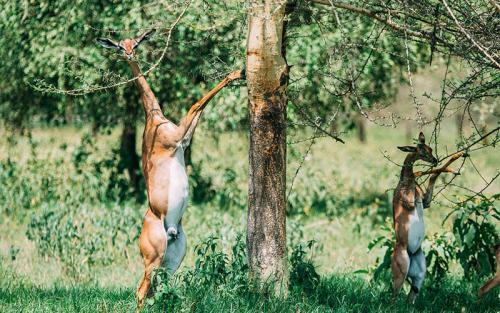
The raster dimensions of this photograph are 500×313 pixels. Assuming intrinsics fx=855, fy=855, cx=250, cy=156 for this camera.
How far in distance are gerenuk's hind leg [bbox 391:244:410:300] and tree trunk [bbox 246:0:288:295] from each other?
1.02 meters

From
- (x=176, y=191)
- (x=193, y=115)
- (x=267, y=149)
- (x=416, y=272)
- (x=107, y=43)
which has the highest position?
(x=107, y=43)

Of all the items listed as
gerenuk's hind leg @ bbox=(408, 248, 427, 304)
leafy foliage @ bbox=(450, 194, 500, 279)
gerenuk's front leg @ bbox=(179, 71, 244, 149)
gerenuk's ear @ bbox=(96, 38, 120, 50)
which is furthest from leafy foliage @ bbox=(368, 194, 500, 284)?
gerenuk's ear @ bbox=(96, 38, 120, 50)

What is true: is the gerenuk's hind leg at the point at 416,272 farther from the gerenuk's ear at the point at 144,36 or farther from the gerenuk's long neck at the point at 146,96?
the gerenuk's ear at the point at 144,36

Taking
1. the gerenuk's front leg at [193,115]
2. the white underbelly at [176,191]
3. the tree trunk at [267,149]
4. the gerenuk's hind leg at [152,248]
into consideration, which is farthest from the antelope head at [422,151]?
the gerenuk's hind leg at [152,248]

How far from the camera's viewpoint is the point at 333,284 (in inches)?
308

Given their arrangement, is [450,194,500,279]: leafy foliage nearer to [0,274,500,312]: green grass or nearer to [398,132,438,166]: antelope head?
[0,274,500,312]: green grass

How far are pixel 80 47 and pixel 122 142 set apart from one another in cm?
260

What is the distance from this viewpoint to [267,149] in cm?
669

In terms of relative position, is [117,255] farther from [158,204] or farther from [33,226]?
[158,204]

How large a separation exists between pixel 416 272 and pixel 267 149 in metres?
1.79

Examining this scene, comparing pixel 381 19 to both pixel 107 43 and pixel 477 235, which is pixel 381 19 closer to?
pixel 107 43

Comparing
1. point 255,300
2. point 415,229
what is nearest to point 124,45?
point 255,300

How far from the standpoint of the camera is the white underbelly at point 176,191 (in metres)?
6.67

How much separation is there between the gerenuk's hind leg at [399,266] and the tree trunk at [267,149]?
3.35ft
